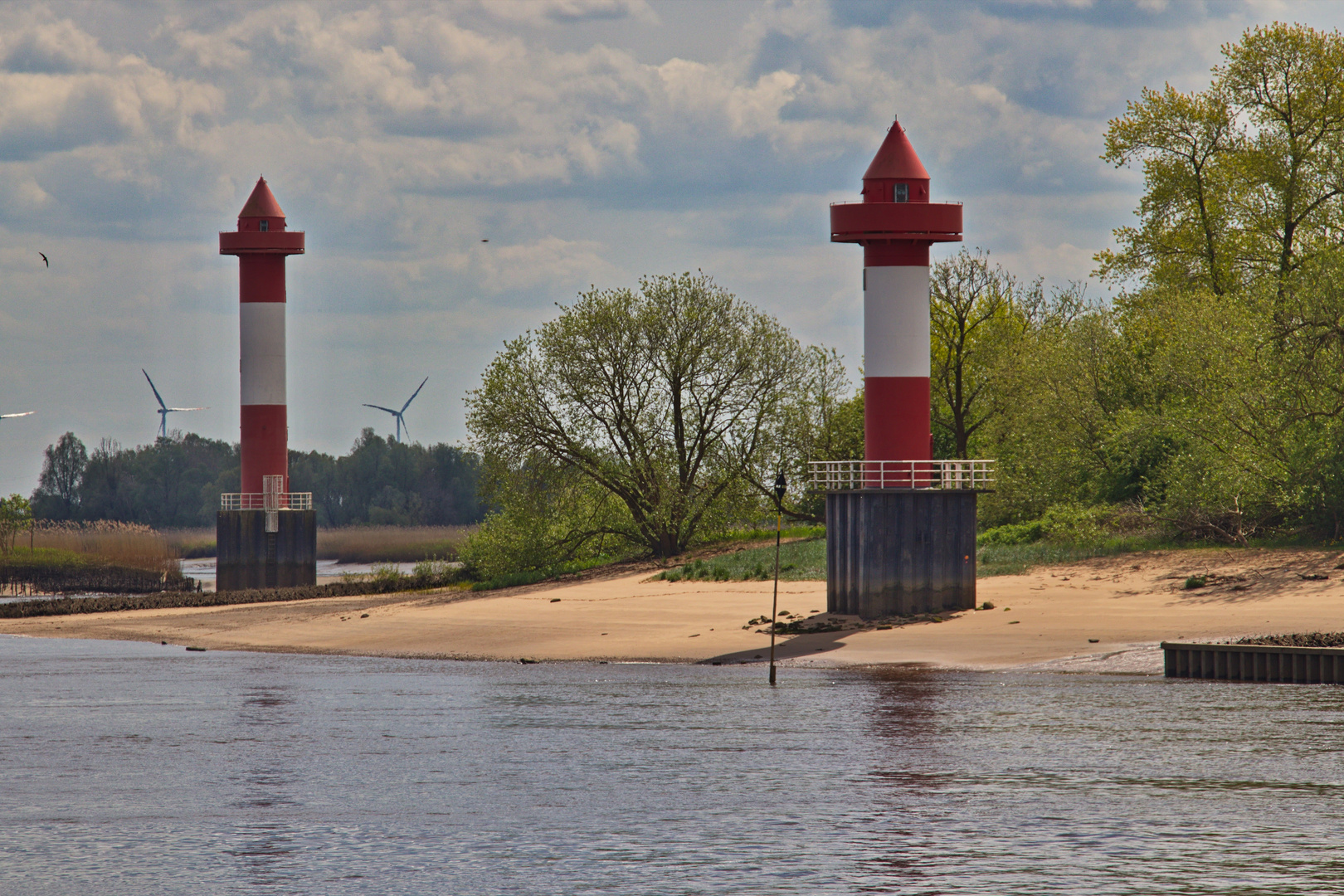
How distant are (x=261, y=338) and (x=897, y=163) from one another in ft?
118

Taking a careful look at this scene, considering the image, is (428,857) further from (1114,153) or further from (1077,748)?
(1114,153)

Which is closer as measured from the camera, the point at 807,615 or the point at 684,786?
the point at 684,786

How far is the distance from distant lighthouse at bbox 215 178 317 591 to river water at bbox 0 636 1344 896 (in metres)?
33.1

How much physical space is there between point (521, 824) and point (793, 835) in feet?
12.1

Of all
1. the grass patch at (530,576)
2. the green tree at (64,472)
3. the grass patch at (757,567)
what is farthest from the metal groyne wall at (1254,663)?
the green tree at (64,472)

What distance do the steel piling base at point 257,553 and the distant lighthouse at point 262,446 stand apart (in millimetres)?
36

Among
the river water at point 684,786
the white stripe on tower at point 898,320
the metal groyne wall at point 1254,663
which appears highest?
the white stripe on tower at point 898,320

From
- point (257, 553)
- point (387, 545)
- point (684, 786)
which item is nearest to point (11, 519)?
point (257, 553)

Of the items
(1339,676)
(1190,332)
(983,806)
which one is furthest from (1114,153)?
(983,806)

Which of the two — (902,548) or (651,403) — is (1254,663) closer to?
(902,548)

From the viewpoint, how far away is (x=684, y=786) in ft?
74.6

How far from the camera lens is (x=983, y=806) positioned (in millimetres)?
21172

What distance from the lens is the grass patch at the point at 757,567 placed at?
4966 cm

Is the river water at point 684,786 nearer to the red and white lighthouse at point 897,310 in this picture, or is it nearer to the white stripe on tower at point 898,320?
the red and white lighthouse at point 897,310
